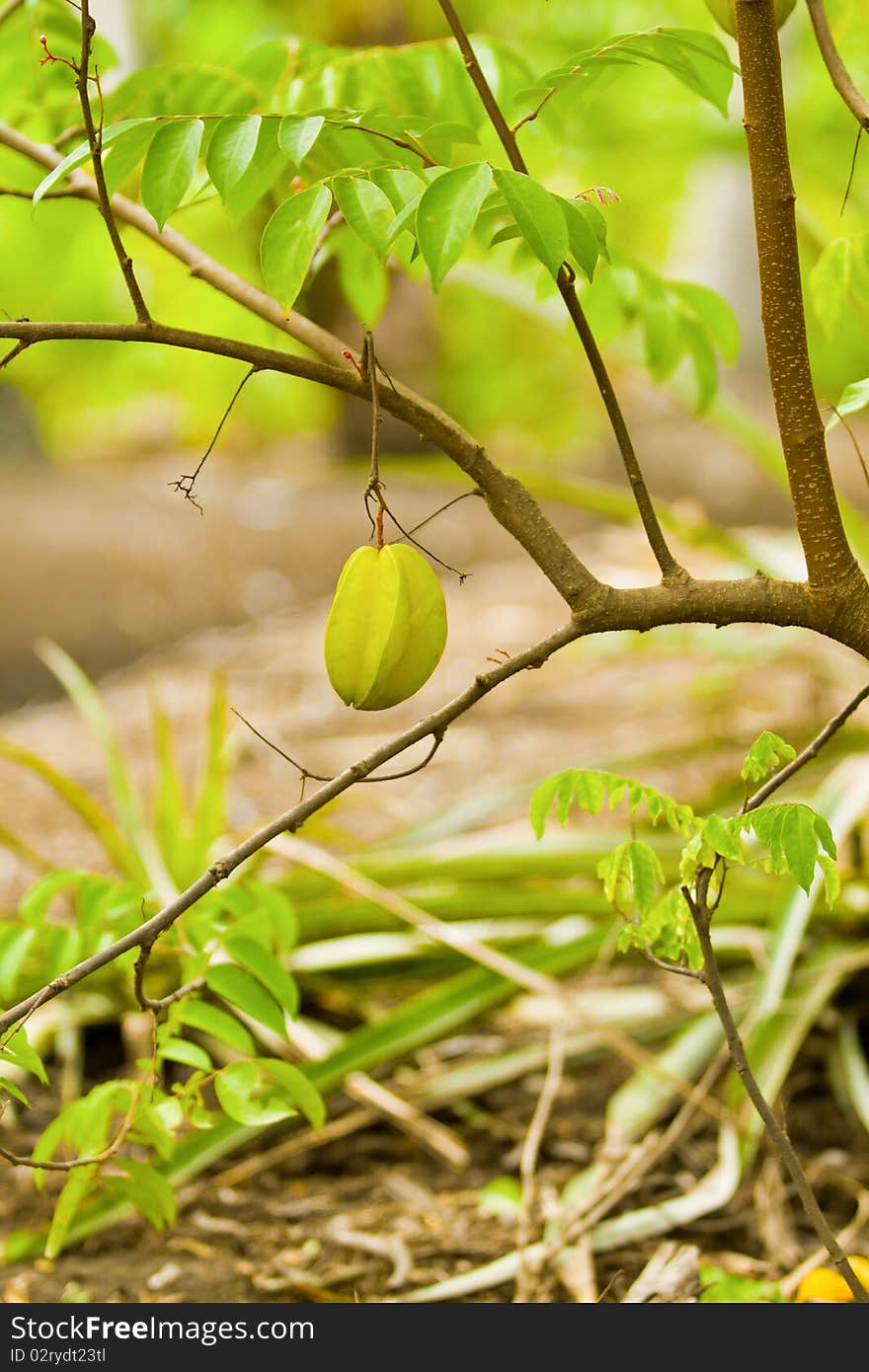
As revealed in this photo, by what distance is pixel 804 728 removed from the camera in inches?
63.1

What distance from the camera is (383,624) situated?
0.60 metres

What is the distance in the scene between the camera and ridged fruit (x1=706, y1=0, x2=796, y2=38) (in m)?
0.66

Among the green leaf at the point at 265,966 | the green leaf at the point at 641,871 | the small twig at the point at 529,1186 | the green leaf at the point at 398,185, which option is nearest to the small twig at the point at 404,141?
the green leaf at the point at 398,185

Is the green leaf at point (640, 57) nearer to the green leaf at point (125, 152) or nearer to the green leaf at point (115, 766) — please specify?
the green leaf at point (125, 152)

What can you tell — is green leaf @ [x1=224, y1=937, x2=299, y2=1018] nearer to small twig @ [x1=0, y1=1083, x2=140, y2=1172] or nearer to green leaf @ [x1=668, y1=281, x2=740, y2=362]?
small twig @ [x1=0, y1=1083, x2=140, y2=1172]

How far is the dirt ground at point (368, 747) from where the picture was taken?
1.01m

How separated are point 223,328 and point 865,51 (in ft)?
9.75

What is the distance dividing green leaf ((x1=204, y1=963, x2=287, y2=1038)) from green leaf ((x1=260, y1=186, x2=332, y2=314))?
415 mm

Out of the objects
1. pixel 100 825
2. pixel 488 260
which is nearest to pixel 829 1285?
pixel 100 825

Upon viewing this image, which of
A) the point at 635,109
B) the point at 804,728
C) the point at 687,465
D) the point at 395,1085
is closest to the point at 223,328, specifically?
the point at 635,109

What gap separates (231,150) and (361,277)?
33 cm

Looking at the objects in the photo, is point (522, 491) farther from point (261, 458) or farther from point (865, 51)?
point (261, 458)

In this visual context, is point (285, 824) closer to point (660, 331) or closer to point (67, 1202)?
point (67, 1202)

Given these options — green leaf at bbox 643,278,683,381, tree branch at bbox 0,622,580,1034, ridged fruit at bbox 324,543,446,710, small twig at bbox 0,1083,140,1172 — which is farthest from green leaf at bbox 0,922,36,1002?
green leaf at bbox 643,278,683,381
